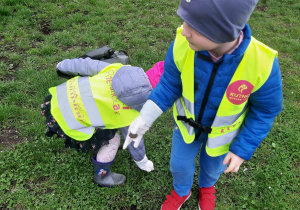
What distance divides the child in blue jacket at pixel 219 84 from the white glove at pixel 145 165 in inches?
28.4

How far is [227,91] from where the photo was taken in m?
1.47

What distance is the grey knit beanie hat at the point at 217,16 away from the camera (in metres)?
1.14

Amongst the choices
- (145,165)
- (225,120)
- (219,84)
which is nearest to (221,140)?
(225,120)

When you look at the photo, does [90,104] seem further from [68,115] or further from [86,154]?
[86,154]

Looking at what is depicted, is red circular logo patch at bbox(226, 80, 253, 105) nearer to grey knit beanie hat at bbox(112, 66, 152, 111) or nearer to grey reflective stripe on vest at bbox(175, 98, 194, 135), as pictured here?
grey reflective stripe on vest at bbox(175, 98, 194, 135)

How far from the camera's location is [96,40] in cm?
458

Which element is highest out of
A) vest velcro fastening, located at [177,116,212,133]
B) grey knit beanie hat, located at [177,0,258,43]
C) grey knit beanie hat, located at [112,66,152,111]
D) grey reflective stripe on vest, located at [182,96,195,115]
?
grey knit beanie hat, located at [177,0,258,43]

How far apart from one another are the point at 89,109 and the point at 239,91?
3.73 feet

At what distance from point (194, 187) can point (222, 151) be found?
102cm

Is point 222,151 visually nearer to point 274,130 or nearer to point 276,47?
point 274,130

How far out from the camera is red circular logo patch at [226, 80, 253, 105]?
1425mm

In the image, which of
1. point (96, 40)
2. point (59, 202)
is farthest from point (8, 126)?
point (96, 40)

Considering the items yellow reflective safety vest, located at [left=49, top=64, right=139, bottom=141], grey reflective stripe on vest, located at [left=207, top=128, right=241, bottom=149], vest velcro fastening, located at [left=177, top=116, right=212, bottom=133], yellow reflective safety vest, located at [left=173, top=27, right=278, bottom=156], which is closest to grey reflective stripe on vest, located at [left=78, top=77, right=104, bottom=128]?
yellow reflective safety vest, located at [left=49, top=64, right=139, bottom=141]

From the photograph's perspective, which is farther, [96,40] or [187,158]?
[96,40]
